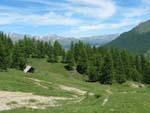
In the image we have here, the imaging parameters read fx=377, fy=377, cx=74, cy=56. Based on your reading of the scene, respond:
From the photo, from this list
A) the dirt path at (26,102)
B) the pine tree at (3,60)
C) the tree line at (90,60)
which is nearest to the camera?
the dirt path at (26,102)

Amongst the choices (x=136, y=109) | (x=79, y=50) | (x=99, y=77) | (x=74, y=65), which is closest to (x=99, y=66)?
(x=99, y=77)

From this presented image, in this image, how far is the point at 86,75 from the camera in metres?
148

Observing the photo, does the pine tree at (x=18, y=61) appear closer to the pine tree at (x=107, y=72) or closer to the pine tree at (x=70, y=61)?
the pine tree at (x=70, y=61)

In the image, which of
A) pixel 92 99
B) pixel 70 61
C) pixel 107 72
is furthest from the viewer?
pixel 70 61

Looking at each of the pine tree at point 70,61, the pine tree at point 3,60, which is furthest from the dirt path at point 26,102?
the pine tree at point 70,61

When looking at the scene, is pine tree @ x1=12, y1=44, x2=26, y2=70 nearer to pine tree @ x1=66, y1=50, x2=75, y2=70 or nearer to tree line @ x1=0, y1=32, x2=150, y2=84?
tree line @ x1=0, y1=32, x2=150, y2=84

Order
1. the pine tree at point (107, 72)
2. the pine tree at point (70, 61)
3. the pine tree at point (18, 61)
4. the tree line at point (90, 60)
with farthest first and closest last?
the pine tree at point (70, 61), the pine tree at point (18, 61), the tree line at point (90, 60), the pine tree at point (107, 72)

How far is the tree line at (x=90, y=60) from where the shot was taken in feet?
415

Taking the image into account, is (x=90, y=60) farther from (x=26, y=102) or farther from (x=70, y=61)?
(x=26, y=102)

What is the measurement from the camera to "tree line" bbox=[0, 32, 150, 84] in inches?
4981

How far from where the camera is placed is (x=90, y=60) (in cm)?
15438

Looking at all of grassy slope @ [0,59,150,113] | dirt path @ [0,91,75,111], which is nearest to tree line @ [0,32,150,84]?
grassy slope @ [0,59,150,113]

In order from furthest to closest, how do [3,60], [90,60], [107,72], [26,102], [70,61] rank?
[90,60]
[70,61]
[107,72]
[3,60]
[26,102]

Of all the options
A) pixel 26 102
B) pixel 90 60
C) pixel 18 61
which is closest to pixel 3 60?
pixel 18 61
